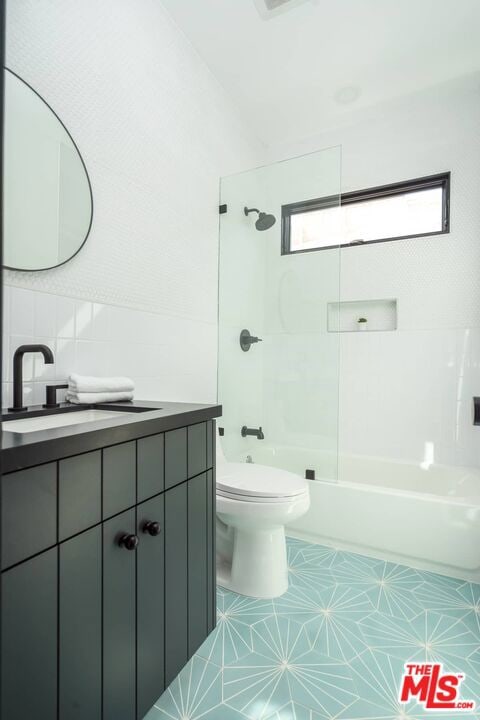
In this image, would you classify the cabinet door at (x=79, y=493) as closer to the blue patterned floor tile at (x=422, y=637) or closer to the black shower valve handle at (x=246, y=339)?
the blue patterned floor tile at (x=422, y=637)

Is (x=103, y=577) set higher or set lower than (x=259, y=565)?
higher

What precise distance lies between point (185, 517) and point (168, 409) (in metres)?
0.34

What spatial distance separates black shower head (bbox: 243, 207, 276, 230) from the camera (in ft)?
7.96

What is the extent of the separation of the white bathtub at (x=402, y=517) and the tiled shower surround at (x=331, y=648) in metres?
0.10

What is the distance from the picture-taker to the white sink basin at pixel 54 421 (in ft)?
3.49

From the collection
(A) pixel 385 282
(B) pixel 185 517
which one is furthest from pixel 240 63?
(B) pixel 185 517

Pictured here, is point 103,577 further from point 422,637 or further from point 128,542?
point 422,637

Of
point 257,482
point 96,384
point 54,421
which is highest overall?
point 96,384

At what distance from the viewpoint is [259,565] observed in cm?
172

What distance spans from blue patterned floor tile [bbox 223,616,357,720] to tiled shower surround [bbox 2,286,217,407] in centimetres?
109

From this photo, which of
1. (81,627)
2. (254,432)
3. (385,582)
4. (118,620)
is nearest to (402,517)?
(385,582)

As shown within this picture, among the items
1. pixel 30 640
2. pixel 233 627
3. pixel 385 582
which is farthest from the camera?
pixel 385 582

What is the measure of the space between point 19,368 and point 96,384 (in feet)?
0.89

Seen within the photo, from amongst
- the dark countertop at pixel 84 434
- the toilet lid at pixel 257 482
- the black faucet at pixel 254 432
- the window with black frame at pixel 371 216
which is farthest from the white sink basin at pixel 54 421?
the window with black frame at pixel 371 216
